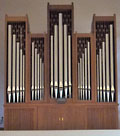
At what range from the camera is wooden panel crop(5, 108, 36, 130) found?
249 inches

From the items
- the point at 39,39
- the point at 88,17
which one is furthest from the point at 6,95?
the point at 88,17

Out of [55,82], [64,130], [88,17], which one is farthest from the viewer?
[88,17]

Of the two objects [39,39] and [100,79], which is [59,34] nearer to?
[39,39]

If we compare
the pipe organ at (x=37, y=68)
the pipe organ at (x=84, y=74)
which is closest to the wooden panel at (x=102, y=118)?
the pipe organ at (x=84, y=74)

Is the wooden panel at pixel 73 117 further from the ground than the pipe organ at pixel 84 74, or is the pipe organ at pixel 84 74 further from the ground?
the pipe organ at pixel 84 74

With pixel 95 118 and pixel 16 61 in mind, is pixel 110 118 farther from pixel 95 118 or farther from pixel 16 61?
pixel 16 61

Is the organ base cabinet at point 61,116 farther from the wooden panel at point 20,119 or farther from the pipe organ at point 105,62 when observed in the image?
the pipe organ at point 105,62

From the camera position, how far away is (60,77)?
6.41 m

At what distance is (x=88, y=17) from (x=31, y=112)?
116 inches

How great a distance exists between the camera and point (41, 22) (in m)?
8.06

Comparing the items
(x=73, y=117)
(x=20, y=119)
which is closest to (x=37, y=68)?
(x=20, y=119)

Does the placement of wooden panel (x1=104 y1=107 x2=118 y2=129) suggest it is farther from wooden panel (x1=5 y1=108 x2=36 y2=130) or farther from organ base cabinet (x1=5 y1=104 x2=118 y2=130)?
wooden panel (x1=5 y1=108 x2=36 y2=130)

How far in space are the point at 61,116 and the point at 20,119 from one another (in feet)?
2.57

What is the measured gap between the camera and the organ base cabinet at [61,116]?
250 inches
